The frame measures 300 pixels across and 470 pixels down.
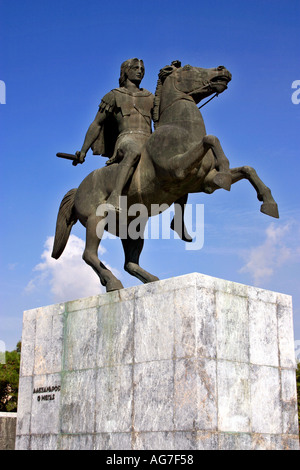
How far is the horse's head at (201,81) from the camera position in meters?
8.74

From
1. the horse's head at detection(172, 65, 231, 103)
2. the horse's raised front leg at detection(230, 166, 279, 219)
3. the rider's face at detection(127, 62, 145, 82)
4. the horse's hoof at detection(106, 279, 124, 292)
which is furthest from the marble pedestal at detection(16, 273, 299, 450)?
the rider's face at detection(127, 62, 145, 82)

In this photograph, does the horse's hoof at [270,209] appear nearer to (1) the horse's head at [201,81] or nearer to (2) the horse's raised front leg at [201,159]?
(2) the horse's raised front leg at [201,159]

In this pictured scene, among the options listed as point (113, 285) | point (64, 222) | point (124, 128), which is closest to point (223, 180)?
point (113, 285)

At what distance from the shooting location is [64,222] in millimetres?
9922

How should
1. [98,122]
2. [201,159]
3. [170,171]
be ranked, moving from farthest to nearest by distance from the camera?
[98,122] < [170,171] < [201,159]

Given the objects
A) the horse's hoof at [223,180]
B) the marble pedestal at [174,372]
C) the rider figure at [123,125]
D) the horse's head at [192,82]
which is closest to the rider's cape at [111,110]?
the rider figure at [123,125]

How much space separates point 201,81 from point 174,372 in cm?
432

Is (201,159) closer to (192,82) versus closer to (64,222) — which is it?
(192,82)

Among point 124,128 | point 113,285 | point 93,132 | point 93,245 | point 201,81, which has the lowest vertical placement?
point 113,285

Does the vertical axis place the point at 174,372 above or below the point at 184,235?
below

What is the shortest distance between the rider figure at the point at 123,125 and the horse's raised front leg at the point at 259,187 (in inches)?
60.1

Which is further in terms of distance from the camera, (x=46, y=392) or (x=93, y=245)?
(x=93, y=245)

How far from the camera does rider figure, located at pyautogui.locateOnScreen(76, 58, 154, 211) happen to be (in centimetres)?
877

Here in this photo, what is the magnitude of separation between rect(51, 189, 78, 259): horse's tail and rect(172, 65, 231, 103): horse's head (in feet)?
8.12
